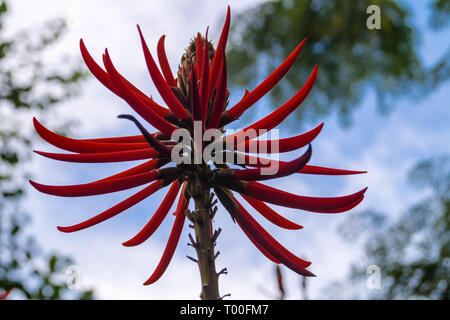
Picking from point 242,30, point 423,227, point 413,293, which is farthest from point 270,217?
point 242,30

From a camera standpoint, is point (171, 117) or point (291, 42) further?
point (291, 42)

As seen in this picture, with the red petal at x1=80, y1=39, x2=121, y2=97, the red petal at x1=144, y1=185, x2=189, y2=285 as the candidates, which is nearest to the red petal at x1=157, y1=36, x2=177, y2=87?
the red petal at x1=80, y1=39, x2=121, y2=97

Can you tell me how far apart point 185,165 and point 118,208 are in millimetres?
154

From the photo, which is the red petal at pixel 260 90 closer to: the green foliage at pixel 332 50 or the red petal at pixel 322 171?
the red petal at pixel 322 171

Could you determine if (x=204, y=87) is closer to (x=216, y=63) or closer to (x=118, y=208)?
(x=216, y=63)

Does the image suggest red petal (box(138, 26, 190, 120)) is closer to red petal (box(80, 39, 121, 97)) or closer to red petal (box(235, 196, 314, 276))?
red petal (box(80, 39, 121, 97))

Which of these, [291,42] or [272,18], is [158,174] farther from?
[272,18]

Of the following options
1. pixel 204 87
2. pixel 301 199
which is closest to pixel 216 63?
pixel 204 87

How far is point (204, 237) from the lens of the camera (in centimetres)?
70

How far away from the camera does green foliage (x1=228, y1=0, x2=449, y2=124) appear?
641 centimetres

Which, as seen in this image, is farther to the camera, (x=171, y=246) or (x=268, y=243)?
(x=171, y=246)

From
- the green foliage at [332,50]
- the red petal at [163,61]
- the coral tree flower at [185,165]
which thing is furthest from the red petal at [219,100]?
the green foliage at [332,50]
